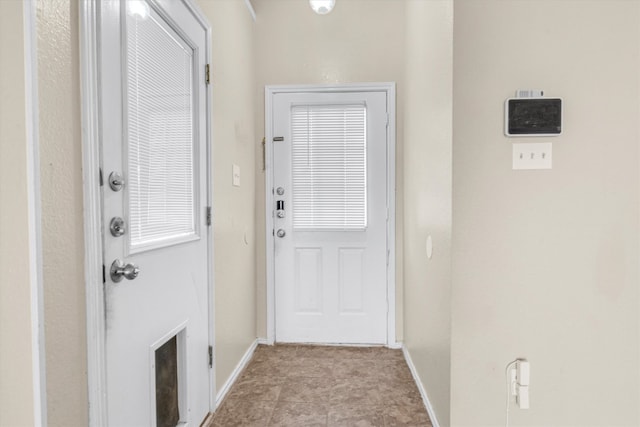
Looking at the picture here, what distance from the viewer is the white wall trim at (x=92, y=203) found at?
1.04m

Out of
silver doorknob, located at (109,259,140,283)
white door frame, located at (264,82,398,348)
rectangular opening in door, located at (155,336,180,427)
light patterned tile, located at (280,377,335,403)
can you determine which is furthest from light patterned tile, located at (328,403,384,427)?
silver doorknob, located at (109,259,140,283)

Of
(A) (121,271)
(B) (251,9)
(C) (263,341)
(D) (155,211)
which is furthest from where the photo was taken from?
(C) (263,341)

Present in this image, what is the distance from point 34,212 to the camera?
895 mm

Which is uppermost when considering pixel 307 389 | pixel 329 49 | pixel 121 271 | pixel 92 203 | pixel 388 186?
pixel 329 49

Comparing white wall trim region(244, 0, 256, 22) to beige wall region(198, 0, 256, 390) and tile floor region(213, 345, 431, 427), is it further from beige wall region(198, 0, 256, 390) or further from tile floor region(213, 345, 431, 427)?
tile floor region(213, 345, 431, 427)

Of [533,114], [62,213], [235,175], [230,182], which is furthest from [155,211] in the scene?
[533,114]

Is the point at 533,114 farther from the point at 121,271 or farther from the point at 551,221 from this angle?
the point at 121,271

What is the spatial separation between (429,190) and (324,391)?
1.33m

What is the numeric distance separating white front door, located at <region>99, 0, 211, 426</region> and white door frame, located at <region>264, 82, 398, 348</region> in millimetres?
1026

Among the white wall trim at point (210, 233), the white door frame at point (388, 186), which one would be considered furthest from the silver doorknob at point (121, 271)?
the white door frame at point (388, 186)

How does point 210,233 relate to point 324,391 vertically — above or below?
above

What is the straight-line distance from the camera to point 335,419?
1.94 metres

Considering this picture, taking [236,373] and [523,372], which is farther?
[236,373]

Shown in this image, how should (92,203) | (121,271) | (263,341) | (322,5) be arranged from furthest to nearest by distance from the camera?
1. (263,341)
2. (322,5)
3. (121,271)
4. (92,203)
